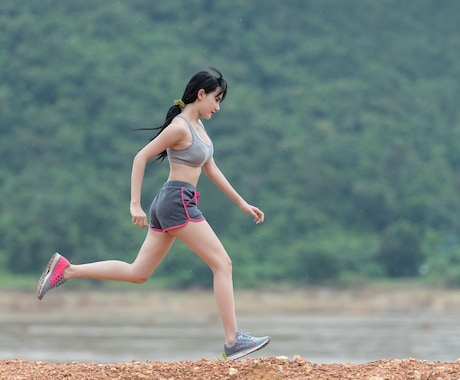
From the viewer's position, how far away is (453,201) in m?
65.9

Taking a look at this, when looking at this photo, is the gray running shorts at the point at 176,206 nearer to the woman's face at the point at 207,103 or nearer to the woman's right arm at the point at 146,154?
the woman's right arm at the point at 146,154

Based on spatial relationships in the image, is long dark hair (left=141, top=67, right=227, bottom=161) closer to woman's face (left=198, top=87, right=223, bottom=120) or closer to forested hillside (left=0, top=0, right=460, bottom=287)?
woman's face (left=198, top=87, right=223, bottom=120)

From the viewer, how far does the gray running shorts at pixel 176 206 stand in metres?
6.61

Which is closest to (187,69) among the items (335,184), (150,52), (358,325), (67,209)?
(150,52)

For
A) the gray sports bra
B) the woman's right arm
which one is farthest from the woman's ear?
the woman's right arm

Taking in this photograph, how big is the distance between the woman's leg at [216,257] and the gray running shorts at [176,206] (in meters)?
0.04

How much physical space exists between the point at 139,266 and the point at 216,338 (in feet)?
91.8

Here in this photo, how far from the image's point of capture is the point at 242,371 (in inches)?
254

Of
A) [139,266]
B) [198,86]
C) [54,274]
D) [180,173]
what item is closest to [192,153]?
[180,173]

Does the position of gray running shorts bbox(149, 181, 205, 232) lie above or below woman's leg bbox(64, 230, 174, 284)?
above

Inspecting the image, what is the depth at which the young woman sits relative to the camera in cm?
660

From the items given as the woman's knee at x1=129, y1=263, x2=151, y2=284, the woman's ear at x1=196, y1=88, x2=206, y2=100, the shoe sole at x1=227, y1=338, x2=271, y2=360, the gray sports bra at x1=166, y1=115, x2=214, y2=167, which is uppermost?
the woman's ear at x1=196, y1=88, x2=206, y2=100

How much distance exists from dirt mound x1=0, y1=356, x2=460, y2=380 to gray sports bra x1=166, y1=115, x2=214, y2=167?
3.75 feet

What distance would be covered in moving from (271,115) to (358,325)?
1341 inches
